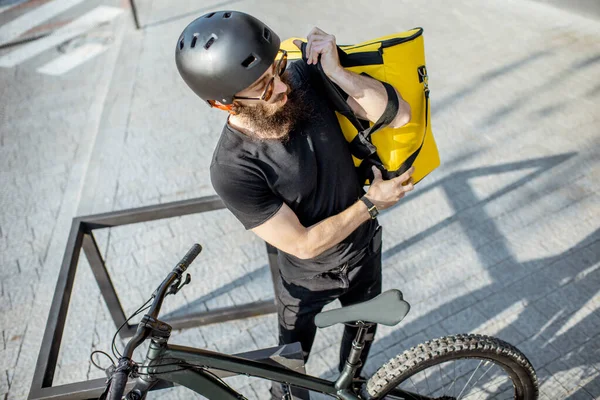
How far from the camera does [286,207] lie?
2.17m

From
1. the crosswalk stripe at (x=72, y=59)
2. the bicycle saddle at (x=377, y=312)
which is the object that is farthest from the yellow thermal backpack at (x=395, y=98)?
the crosswalk stripe at (x=72, y=59)

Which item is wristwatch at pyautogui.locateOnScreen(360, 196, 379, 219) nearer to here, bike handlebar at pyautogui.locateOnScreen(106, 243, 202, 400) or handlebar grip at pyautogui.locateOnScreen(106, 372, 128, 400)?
bike handlebar at pyautogui.locateOnScreen(106, 243, 202, 400)

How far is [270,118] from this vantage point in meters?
2.10

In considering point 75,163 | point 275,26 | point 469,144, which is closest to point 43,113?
point 75,163

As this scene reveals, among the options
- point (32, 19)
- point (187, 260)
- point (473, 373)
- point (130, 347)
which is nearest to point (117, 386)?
point (130, 347)

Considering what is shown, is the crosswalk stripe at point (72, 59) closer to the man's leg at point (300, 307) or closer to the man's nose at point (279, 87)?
the man's leg at point (300, 307)

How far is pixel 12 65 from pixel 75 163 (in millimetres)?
3241

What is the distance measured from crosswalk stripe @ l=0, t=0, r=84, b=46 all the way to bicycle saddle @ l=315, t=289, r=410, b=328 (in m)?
8.43

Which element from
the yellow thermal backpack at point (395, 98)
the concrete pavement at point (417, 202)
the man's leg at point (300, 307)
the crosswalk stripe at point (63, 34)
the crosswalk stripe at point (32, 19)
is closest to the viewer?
the yellow thermal backpack at point (395, 98)

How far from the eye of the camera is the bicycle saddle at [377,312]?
2.21 metres

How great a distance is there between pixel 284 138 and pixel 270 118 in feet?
0.31

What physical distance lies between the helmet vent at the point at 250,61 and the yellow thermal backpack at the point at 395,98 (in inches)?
15.2

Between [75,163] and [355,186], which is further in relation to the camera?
[75,163]

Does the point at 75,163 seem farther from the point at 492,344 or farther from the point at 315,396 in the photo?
the point at 492,344
